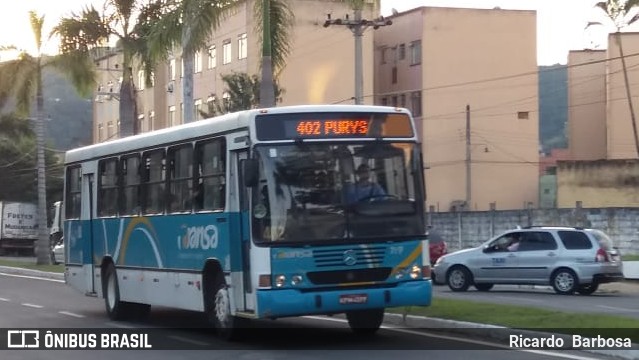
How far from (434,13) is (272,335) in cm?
4640

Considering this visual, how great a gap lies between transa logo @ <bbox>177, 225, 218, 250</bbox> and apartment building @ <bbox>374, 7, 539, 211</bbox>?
4414 cm

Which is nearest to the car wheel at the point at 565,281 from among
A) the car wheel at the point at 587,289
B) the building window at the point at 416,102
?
the car wheel at the point at 587,289

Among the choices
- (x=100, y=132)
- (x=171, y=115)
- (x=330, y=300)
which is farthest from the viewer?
(x=100, y=132)

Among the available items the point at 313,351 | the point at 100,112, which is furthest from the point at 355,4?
the point at 100,112

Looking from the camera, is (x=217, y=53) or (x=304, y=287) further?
(x=217, y=53)

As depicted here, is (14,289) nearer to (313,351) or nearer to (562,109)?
(313,351)

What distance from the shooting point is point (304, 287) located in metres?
15.2

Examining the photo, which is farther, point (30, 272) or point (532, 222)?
point (532, 222)

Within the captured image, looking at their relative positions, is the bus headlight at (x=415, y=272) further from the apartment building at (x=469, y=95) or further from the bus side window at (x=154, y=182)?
the apartment building at (x=469, y=95)

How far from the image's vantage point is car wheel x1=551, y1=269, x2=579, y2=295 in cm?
2797

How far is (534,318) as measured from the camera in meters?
17.4

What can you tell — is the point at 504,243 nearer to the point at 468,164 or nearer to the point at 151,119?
the point at 468,164

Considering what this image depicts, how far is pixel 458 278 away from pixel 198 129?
13.7 metres

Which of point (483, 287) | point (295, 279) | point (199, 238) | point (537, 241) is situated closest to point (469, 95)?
point (483, 287)
